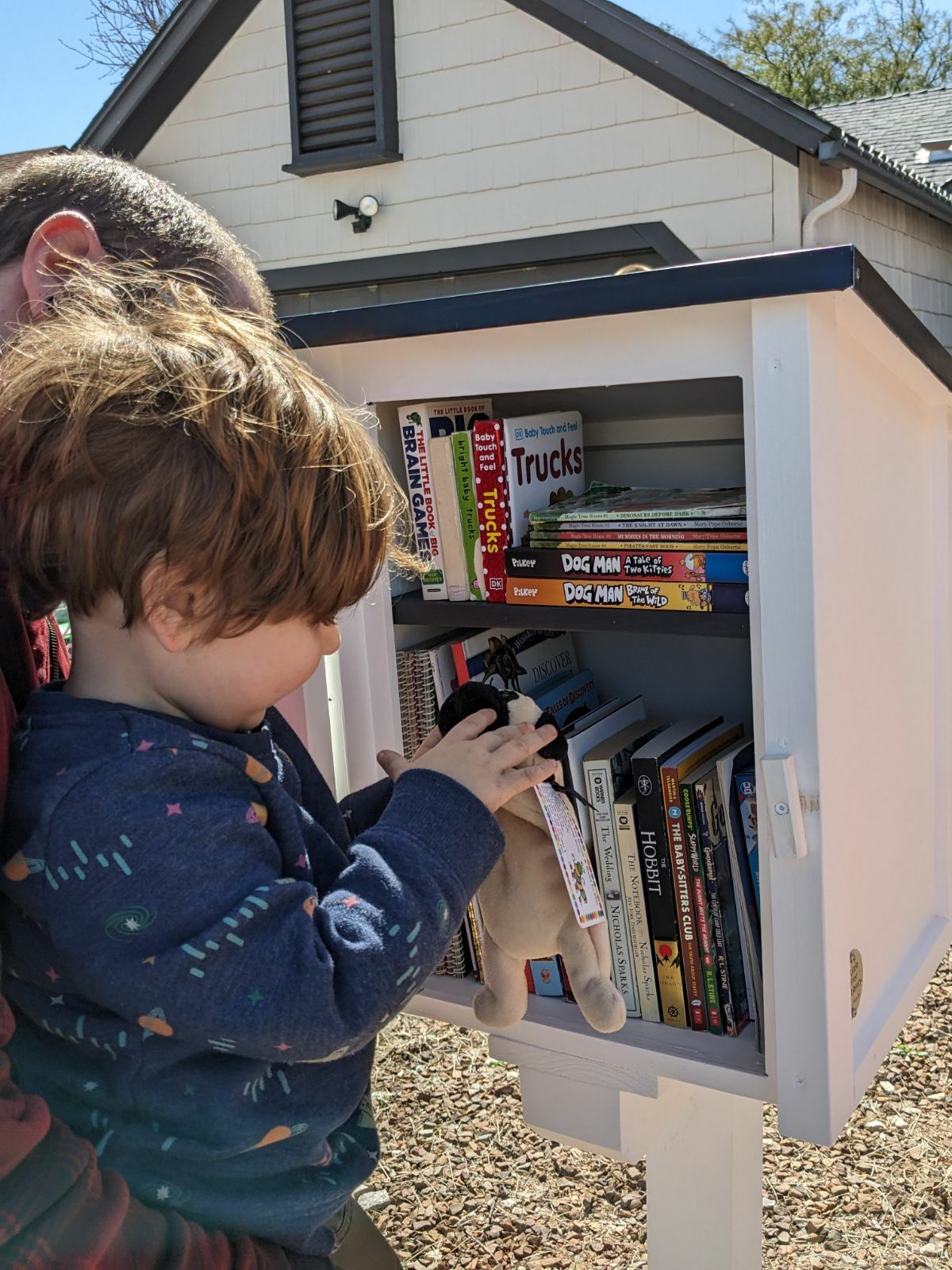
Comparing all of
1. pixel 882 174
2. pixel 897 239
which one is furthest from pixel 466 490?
pixel 897 239

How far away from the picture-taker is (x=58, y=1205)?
0.73m

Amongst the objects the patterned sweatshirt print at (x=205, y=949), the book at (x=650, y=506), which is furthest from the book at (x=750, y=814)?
the patterned sweatshirt print at (x=205, y=949)

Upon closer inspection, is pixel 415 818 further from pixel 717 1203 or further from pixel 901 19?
pixel 901 19

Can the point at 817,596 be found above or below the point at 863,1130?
above

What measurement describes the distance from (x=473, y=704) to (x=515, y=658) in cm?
50

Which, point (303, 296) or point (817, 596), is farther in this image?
point (303, 296)

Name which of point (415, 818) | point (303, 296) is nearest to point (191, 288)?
point (415, 818)

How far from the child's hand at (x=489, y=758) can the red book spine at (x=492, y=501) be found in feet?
1.40

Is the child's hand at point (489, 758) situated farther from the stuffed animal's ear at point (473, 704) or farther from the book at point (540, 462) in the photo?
the book at point (540, 462)

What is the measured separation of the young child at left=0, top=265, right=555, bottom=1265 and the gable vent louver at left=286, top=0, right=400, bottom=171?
5831 millimetres

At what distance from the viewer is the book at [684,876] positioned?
1.48 meters

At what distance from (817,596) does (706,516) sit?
23 cm

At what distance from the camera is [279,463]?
90 cm

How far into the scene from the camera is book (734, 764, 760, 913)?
1.45 meters
